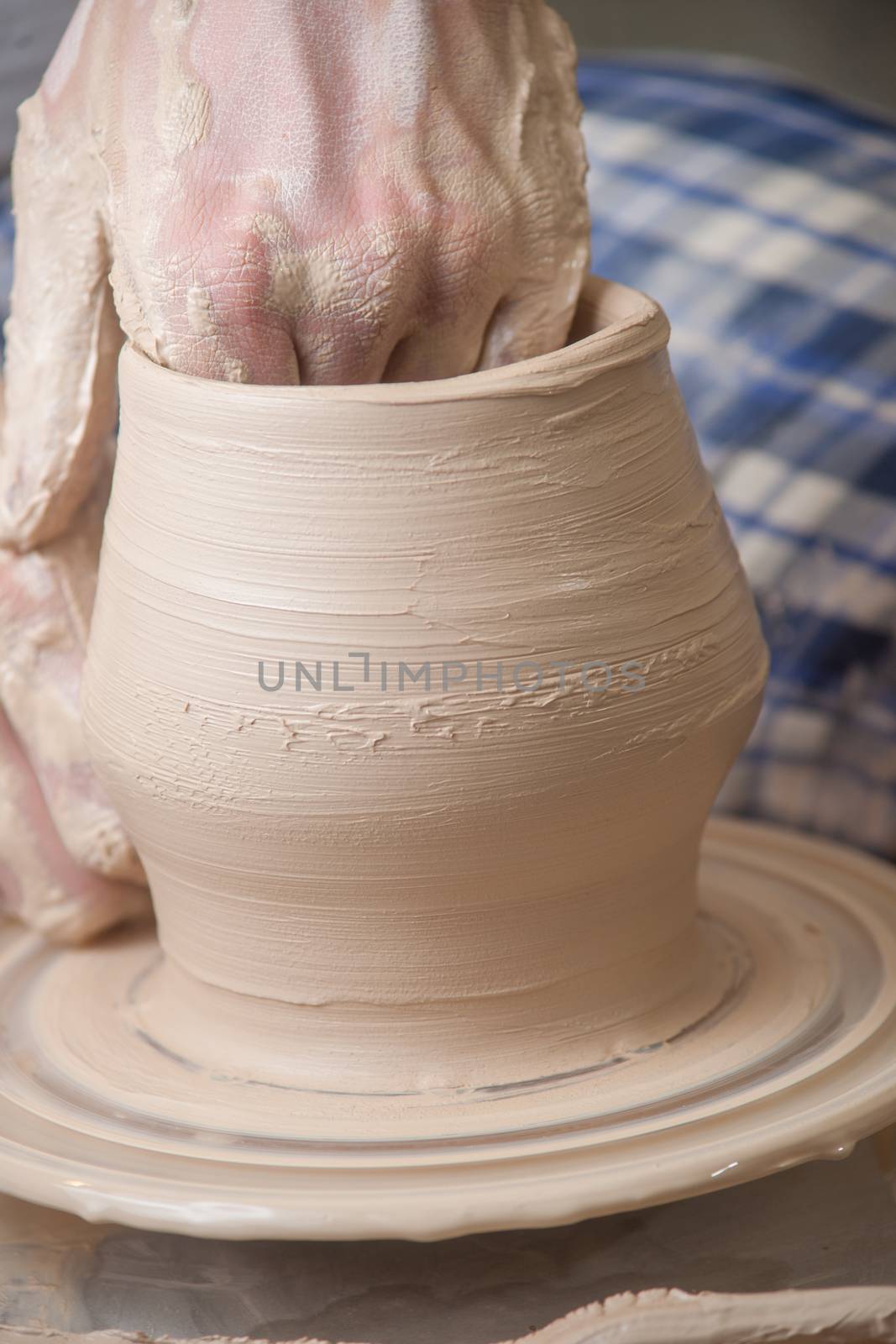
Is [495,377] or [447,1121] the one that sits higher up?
[495,377]

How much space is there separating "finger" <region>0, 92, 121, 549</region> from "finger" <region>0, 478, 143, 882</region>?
3 cm

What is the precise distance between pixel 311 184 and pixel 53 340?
9.6 inches

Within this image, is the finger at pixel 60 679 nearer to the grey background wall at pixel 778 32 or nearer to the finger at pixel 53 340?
the finger at pixel 53 340

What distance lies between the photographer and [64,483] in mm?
968

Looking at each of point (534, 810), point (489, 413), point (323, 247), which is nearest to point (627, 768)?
point (534, 810)

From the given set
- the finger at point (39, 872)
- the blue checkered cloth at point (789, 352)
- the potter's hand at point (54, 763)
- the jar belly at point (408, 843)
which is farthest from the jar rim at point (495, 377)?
the blue checkered cloth at point (789, 352)

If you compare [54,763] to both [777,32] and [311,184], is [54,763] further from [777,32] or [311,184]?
[777,32]

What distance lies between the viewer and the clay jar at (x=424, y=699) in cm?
75

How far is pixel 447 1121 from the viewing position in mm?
Answer: 795

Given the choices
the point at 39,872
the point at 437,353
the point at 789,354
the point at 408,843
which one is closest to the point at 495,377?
the point at 437,353

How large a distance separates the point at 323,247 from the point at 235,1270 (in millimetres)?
527

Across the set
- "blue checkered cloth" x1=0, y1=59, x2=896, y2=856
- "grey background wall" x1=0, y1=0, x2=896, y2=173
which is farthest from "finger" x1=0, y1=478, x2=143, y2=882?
"grey background wall" x1=0, y1=0, x2=896, y2=173

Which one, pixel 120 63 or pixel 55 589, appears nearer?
pixel 120 63

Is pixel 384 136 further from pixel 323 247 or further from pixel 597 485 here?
pixel 597 485
